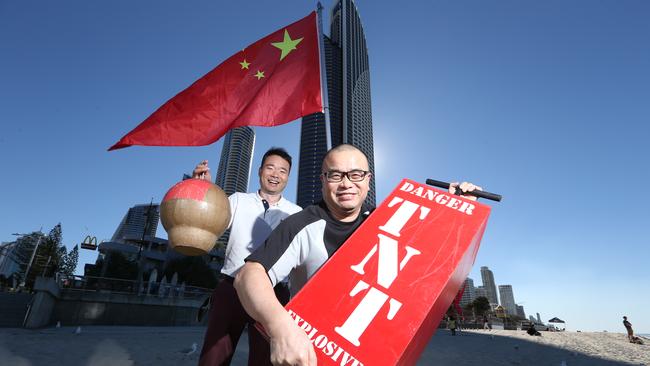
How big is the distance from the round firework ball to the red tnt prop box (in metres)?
1.20

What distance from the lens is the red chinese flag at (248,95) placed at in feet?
12.4

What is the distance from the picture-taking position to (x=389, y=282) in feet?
4.81

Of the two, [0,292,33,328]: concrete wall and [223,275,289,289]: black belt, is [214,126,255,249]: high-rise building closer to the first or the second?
[0,292,33,328]: concrete wall

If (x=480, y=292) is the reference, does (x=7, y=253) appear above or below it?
above

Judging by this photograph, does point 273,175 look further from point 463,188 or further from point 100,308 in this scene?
point 100,308

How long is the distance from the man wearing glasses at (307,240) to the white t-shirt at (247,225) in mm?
913

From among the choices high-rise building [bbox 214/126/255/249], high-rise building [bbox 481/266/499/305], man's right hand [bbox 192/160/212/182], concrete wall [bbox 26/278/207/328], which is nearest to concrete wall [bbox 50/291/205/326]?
concrete wall [bbox 26/278/207/328]

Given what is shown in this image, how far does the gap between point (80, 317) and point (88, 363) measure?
11.1 metres

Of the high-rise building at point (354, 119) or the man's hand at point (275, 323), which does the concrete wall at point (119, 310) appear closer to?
the man's hand at point (275, 323)

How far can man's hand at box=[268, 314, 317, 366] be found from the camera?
1109mm

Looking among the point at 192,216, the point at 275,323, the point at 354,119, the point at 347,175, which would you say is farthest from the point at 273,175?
the point at 354,119

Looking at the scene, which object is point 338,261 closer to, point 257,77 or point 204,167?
point 204,167

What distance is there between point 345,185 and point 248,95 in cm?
296

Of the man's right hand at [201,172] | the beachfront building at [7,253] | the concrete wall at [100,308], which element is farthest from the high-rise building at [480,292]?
the man's right hand at [201,172]
